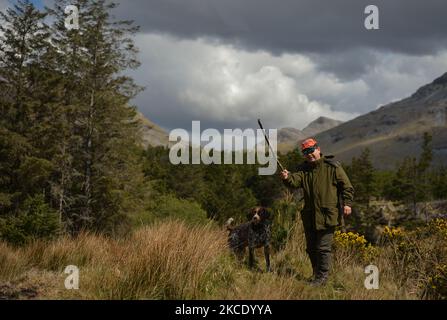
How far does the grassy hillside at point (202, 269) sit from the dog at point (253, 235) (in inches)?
12.4

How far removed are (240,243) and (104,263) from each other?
253cm

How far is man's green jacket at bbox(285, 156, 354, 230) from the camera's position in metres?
6.52

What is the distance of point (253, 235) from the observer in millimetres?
7930

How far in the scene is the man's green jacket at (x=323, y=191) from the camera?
6.52 m

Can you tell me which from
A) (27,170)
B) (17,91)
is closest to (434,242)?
(27,170)

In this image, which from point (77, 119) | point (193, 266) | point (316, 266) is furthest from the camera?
point (77, 119)

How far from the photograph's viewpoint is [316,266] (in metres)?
6.71

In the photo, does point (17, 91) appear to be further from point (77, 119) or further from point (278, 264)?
point (278, 264)

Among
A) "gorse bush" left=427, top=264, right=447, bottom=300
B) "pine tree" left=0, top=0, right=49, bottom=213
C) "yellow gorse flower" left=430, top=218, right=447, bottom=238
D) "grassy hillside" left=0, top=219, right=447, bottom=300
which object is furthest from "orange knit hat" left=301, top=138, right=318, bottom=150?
"pine tree" left=0, top=0, right=49, bottom=213

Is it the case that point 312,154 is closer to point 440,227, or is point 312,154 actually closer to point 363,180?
point 440,227

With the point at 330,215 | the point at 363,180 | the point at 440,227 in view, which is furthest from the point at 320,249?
the point at 363,180

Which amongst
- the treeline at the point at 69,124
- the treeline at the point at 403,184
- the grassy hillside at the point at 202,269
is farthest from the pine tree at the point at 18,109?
the treeline at the point at 403,184

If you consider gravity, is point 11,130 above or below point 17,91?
below

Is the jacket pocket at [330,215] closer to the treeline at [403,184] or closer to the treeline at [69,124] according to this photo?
the treeline at [69,124]
